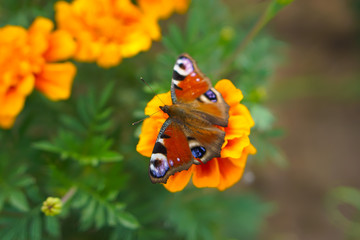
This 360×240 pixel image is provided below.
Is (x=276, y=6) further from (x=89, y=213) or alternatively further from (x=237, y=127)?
(x=89, y=213)

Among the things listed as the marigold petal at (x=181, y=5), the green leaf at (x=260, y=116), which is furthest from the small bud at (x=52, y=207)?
the marigold petal at (x=181, y=5)

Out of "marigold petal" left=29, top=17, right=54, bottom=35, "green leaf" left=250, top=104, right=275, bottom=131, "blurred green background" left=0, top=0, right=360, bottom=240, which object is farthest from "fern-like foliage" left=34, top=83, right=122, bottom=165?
"green leaf" left=250, top=104, right=275, bottom=131

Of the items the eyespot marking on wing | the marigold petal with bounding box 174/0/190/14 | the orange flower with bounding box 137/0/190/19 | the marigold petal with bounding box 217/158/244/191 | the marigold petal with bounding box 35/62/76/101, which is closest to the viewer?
the eyespot marking on wing

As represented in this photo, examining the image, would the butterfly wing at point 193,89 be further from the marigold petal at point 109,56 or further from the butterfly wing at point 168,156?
the marigold petal at point 109,56

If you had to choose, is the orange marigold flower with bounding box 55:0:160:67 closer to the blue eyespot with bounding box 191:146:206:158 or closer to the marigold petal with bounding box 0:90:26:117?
the marigold petal with bounding box 0:90:26:117

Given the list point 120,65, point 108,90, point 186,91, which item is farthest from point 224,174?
point 120,65

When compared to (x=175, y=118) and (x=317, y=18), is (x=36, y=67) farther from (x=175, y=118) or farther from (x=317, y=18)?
(x=317, y=18)

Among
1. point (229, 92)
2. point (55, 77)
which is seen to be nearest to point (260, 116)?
point (229, 92)
